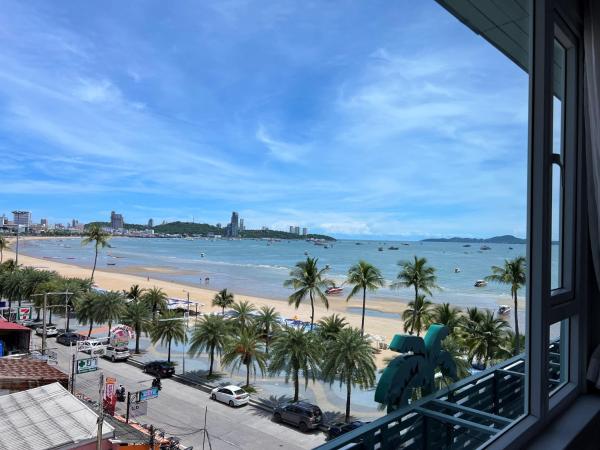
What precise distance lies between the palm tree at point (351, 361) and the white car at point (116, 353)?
8045mm

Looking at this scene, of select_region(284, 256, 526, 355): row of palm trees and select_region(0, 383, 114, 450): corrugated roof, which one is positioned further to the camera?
select_region(284, 256, 526, 355): row of palm trees

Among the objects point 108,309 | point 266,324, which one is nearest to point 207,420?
point 266,324

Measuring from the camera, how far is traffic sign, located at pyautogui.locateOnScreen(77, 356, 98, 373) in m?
11.1

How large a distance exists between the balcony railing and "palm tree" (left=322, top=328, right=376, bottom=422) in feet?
27.1

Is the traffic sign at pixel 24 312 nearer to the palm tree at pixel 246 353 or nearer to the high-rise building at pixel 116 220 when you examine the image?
the palm tree at pixel 246 353

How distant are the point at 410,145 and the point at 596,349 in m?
6.74

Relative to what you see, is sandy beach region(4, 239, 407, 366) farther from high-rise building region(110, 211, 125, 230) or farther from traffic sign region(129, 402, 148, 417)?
traffic sign region(129, 402, 148, 417)

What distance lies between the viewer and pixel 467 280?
124 feet

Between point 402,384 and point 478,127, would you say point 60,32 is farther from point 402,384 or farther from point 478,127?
point 478,127

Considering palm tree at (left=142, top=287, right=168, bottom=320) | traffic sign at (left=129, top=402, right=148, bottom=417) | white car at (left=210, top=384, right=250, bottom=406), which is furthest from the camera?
palm tree at (left=142, top=287, right=168, bottom=320)

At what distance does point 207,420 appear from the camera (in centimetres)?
844

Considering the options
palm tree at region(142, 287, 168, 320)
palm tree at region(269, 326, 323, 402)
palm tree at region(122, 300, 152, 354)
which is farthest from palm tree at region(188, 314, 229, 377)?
palm tree at region(142, 287, 168, 320)

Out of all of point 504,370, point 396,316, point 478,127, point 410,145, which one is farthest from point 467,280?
point 504,370

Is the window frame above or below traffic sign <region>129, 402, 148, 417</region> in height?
above
